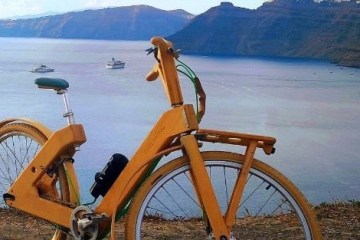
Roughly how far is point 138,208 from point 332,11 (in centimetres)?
13998

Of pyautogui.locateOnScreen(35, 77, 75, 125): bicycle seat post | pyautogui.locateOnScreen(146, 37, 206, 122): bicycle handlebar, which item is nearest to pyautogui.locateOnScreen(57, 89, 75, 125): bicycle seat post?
pyautogui.locateOnScreen(35, 77, 75, 125): bicycle seat post

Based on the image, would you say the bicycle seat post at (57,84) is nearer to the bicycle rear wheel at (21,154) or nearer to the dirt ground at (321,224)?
the bicycle rear wheel at (21,154)

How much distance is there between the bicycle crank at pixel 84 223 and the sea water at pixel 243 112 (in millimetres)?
12562

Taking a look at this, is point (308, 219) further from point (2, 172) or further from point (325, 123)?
point (325, 123)

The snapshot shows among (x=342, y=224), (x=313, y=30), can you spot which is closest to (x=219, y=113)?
(x=342, y=224)

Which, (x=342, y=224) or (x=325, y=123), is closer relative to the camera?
(x=342, y=224)

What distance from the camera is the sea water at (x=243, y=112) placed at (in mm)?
29891

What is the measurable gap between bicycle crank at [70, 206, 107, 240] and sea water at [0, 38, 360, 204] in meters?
12.6

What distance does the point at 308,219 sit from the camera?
9.05 ft

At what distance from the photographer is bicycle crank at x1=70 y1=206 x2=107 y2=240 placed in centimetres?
293

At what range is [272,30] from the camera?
438 feet

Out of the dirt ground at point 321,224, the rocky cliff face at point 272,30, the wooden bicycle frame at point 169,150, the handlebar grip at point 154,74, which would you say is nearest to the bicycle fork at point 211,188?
the wooden bicycle frame at point 169,150

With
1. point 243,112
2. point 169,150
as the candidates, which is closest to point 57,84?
point 169,150

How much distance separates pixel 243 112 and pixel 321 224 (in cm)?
4185
